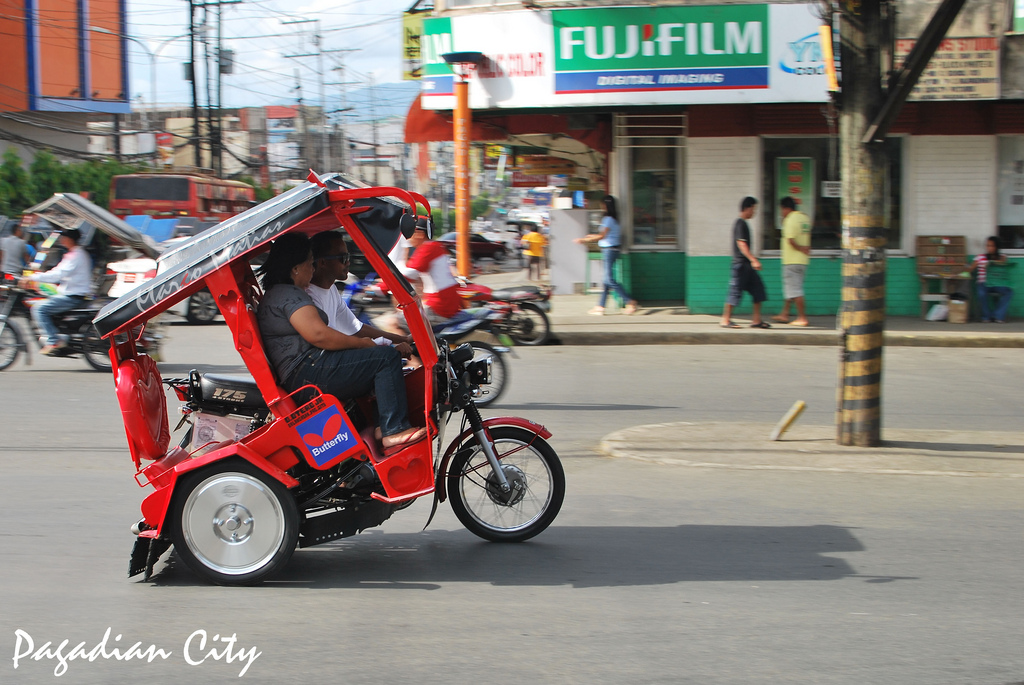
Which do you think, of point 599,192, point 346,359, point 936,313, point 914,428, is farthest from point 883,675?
point 599,192

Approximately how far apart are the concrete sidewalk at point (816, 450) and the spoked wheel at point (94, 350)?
679cm

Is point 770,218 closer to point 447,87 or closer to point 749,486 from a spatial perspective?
point 447,87

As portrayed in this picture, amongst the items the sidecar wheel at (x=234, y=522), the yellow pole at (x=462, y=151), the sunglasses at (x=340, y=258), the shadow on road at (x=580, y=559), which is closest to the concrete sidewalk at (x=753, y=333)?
the yellow pole at (x=462, y=151)

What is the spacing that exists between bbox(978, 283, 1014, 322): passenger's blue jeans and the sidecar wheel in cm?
1388

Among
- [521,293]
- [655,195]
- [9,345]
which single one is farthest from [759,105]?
[9,345]

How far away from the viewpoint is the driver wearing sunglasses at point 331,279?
17.5 feet

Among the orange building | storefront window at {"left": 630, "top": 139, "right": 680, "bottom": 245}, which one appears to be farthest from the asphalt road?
the orange building

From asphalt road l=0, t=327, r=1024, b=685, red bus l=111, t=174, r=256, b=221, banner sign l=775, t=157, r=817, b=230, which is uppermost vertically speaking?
red bus l=111, t=174, r=256, b=221

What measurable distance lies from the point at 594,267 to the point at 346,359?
1539 centimetres

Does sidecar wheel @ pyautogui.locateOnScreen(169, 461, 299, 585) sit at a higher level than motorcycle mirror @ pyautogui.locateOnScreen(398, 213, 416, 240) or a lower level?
lower

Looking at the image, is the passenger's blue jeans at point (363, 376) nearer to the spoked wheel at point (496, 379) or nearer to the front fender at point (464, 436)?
the front fender at point (464, 436)

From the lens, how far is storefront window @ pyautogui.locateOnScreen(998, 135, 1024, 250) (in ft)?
53.0

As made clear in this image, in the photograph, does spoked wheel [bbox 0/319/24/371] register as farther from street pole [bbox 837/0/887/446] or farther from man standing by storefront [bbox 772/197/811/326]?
man standing by storefront [bbox 772/197/811/326]

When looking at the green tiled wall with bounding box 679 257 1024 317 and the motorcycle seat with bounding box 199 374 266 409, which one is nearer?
the motorcycle seat with bounding box 199 374 266 409
